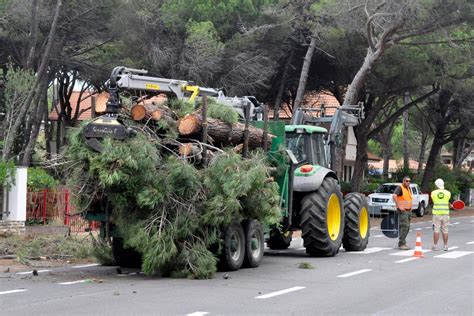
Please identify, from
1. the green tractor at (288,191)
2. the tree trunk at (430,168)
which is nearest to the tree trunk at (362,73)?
the green tractor at (288,191)

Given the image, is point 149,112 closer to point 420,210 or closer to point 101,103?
point 101,103

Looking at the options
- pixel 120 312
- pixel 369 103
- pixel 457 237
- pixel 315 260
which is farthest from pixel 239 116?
pixel 369 103

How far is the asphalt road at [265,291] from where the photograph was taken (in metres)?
9.91

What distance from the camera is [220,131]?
13.5m

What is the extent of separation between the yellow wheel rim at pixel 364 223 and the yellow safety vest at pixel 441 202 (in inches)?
65.5

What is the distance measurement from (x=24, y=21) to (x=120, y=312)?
19.7 meters

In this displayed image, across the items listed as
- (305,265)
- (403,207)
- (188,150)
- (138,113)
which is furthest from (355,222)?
(138,113)

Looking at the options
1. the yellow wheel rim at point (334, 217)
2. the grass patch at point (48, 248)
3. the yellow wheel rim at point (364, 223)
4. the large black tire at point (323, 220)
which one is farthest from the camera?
the yellow wheel rim at point (364, 223)

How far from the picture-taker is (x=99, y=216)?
1296 centimetres

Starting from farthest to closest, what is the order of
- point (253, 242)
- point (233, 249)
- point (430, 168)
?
point (430, 168) < point (253, 242) < point (233, 249)

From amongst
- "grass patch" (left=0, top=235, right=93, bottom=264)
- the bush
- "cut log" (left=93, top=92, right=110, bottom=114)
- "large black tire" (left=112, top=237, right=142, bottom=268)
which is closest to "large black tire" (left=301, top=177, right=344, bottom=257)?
"large black tire" (left=112, top=237, right=142, bottom=268)

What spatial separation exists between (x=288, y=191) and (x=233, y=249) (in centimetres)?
218

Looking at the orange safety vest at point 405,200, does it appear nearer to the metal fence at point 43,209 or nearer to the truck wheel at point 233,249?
the truck wheel at point 233,249

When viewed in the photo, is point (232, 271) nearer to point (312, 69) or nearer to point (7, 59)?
point (7, 59)
